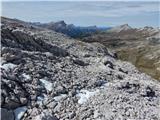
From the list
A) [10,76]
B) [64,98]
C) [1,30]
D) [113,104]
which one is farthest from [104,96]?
[1,30]

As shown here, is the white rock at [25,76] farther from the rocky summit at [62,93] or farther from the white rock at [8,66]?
the white rock at [8,66]

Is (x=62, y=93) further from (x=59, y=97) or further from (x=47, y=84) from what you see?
(x=47, y=84)

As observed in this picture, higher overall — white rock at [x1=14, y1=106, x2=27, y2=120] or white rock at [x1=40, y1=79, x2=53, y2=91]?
white rock at [x1=40, y1=79, x2=53, y2=91]

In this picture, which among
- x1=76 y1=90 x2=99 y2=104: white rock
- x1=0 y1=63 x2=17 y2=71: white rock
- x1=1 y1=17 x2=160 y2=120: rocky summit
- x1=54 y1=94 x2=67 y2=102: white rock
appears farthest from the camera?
x1=0 y1=63 x2=17 y2=71: white rock

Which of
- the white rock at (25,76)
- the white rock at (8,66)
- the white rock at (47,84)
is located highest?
the white rock at (8,66)

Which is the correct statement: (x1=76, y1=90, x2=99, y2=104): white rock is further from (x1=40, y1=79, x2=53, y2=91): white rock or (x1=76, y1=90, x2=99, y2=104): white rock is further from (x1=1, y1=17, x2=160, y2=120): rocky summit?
(x1=40, y1=79, x2=53, y2=91): white rock

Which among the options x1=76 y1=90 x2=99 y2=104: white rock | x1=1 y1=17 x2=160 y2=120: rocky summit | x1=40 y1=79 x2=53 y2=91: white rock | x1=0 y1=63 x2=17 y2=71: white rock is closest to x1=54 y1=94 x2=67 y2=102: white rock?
x1=1 y1=17 x2=160 y2=120: rocky summit

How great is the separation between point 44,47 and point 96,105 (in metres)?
15.4

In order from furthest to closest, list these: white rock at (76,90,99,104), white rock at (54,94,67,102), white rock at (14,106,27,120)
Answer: white rock at (76,90,99,104) < white rock at (54,94,67,102) < white rock at (14,106,27,120)

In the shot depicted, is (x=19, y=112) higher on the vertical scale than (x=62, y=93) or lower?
lower

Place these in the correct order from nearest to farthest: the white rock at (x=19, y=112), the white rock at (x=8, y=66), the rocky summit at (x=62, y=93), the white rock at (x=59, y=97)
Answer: the white rock at (x=19, y=112)
the rocky summit at (x=62, y=93)
the white rock at (x=59, y=97)
the white rock at (x=8, y=66)

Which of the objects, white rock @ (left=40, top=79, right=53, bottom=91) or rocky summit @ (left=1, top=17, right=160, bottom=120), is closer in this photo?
rocky summit @ (left=1, top=17, right=160, bottom=120)

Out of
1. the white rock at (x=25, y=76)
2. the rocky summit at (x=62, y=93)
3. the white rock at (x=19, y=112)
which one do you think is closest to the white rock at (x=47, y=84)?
the rocky summit at (x=62, y=93)

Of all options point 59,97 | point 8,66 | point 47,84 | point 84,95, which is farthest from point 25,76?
point 84,95
